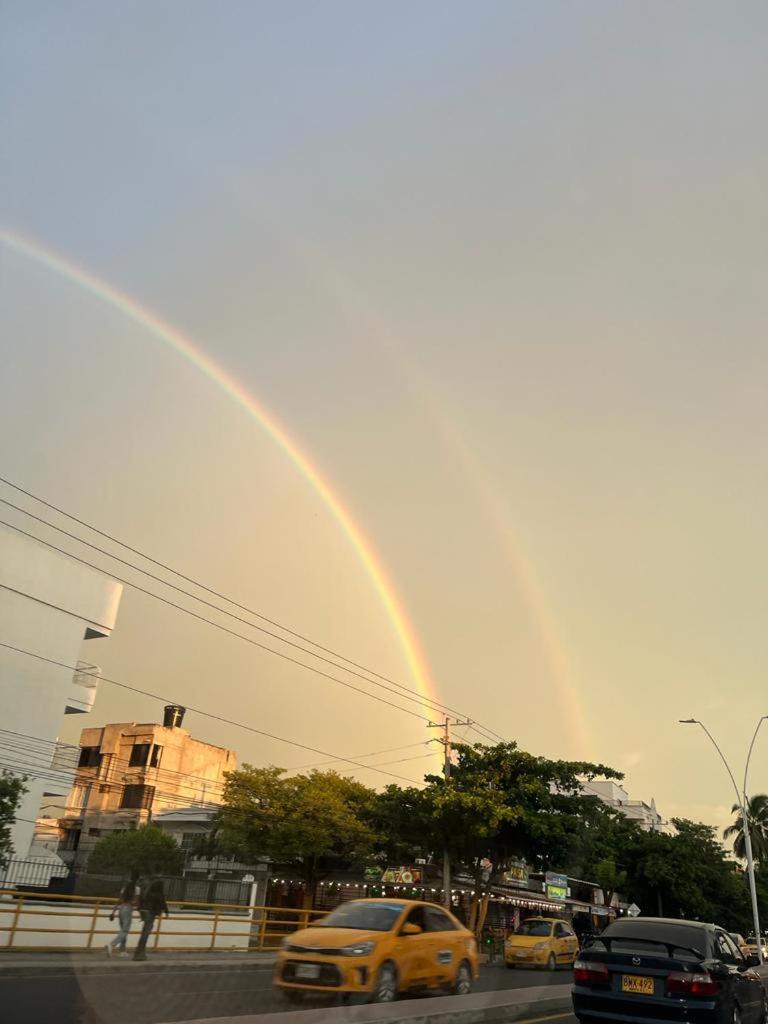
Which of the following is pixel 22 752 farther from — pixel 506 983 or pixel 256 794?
pixel 506 983

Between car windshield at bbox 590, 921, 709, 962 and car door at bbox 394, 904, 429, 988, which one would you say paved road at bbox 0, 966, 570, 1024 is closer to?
car door at bbox 394, 904, 429, 988

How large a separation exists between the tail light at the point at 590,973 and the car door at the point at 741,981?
150cm

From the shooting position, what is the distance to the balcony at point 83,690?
44.3m

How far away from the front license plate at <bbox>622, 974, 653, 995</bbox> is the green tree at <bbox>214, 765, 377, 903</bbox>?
35243mm

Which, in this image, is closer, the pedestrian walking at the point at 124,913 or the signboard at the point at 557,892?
the pedestrian walking at the point at 124,913

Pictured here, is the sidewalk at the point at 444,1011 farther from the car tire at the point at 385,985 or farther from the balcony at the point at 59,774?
the balcony at the point at 59,774

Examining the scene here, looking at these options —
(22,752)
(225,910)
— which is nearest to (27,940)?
(225,910)

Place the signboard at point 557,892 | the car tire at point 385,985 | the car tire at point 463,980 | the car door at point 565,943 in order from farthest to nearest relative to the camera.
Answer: the signboard at point 557,892
the car door at point 565,943
the car tire at point 463,980
the car tire at point 385,985

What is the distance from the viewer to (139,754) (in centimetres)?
6969

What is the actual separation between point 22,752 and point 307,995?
34.2 metres

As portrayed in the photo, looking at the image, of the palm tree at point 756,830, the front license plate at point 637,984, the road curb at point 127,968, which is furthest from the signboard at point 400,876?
the palm tree at point 756,830

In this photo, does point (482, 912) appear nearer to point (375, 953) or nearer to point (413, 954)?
point (413, 954)

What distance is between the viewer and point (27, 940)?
18.0 metres

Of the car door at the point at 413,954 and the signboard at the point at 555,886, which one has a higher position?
the signboard at the point at 555,886
